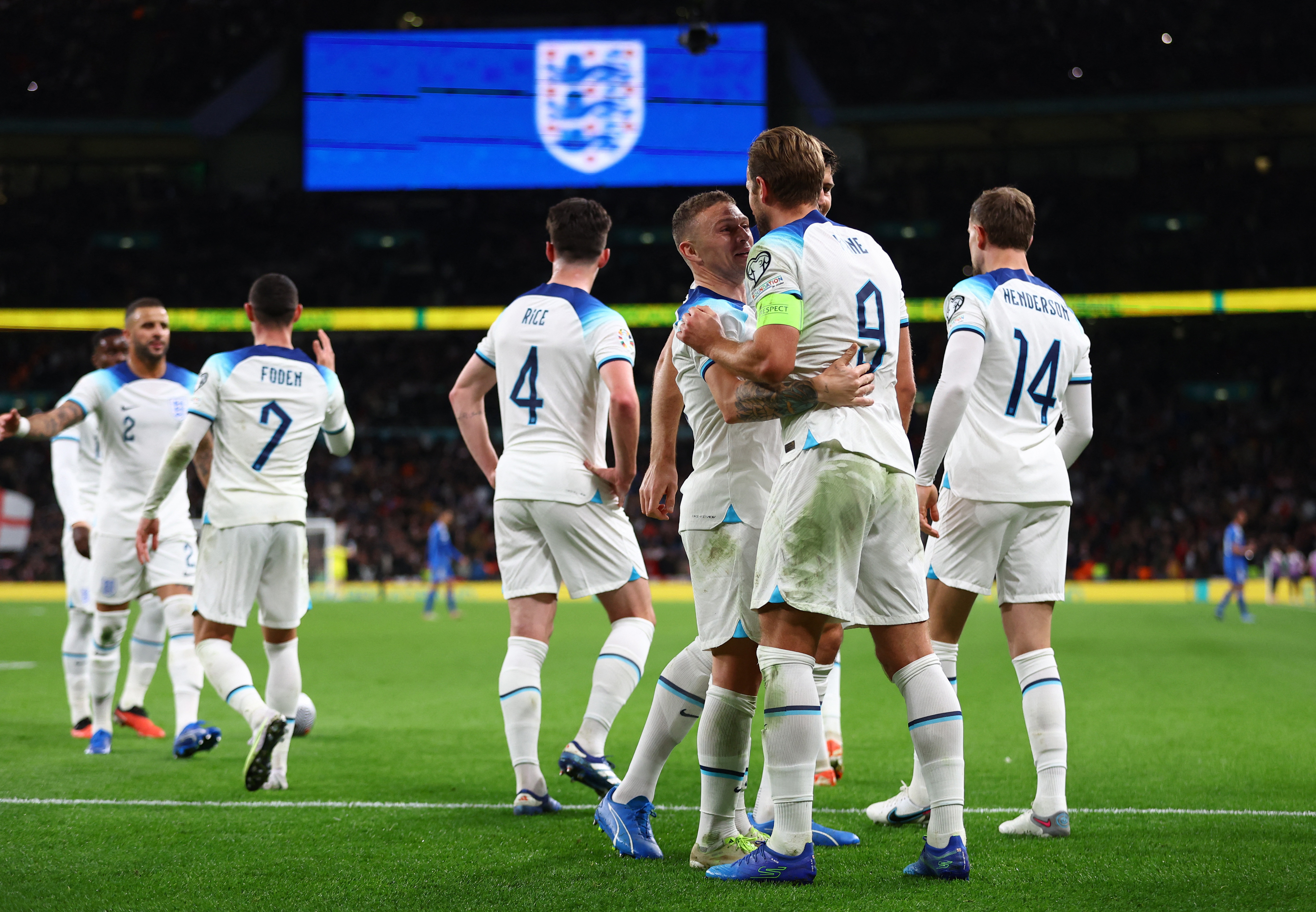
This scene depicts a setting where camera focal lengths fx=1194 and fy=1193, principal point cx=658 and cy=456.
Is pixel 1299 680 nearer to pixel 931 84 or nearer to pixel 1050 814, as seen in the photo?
pixel 1050 814

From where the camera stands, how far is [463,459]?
36344 mm

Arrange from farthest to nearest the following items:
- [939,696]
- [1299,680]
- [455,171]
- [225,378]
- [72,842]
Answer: [455,171] < [1299,680] < [225,378] < [72,842] < [939,696]

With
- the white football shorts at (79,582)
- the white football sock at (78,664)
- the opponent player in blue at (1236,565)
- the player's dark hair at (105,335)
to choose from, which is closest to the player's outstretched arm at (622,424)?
the player's dark hair at (105,335)

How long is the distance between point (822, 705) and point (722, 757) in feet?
5.22

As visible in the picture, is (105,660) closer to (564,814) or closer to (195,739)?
(195,739)

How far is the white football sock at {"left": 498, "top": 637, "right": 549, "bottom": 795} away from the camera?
4.84m

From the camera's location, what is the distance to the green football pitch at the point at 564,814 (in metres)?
3.53

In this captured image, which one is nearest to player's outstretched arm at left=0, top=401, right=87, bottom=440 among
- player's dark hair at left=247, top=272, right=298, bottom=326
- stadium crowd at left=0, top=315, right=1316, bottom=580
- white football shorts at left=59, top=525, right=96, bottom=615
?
white football shorts at left=59, top=525, right=96, bottom=615

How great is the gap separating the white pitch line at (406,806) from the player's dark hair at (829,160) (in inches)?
102

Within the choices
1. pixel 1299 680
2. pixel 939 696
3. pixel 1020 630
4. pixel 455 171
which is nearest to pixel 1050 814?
pixel 1020 630

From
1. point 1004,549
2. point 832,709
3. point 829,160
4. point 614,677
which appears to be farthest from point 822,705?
point 829,160

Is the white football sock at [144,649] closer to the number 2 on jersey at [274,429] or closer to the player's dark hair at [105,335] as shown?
the player's dark hair at [105,335]

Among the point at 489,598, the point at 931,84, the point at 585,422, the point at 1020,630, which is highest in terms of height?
the point at 931,84

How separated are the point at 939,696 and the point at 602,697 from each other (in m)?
1.69
